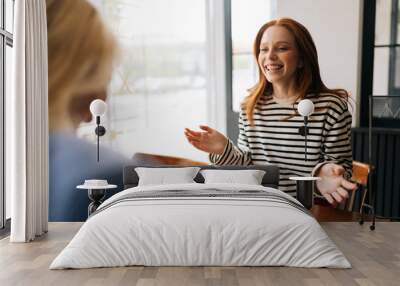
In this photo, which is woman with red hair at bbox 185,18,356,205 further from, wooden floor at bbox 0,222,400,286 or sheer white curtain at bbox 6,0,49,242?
sheer white curtain at bbox 6,0,49,242

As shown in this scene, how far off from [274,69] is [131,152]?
1.73 metres

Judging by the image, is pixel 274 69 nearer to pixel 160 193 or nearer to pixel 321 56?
pixel 321 56

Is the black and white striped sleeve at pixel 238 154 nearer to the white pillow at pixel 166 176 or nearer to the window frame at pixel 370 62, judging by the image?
the white pillow at pixel 166 176

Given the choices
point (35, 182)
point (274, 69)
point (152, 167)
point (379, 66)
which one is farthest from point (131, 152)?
point (379, 66)

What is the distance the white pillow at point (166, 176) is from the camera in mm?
5738

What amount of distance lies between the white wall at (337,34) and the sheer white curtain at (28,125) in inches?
94.3

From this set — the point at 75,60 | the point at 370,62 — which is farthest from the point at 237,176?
the point at 75,60

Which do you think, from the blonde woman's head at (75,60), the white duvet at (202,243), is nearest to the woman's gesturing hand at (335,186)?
the white duvet at (202,243)

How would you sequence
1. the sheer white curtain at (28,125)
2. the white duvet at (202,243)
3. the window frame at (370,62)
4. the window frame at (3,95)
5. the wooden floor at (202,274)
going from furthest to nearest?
the window frame at (370,62) → the window frame at (3,95) → the sheer white curtain at (28,125) → the white duvet at (202,243) → the wooden floor at (202,274)

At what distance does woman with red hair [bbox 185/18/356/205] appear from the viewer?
5.86 metres

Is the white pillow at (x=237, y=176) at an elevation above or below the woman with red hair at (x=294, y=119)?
below

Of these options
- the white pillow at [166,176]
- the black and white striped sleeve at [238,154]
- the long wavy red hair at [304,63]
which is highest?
the long wavy red hair at [304,63]

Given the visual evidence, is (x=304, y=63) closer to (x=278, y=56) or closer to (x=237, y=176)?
(x=278, y=56)

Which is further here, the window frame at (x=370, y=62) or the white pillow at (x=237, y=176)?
the window frame at (x=370, y=62)
